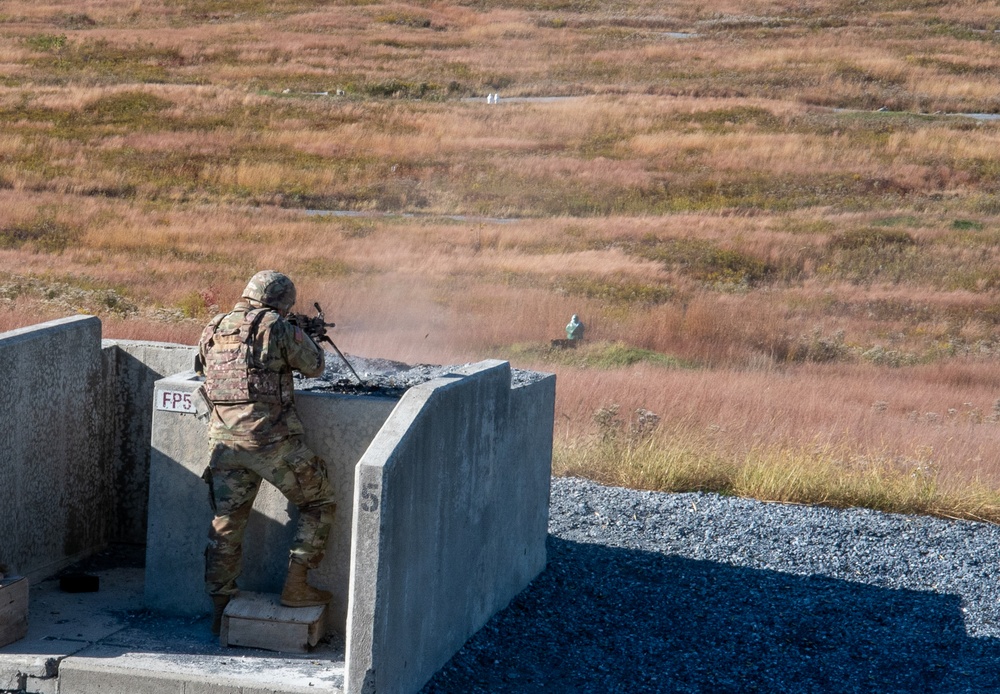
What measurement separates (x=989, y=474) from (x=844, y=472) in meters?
1.80

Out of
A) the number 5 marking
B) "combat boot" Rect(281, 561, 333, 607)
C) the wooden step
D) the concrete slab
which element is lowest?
the concrete slab

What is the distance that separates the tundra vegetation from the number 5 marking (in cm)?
1103

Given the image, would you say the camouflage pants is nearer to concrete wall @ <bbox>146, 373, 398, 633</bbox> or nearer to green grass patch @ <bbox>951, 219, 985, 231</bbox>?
concrete wall @ <bbox>146, 373, 398, 633</bbox>

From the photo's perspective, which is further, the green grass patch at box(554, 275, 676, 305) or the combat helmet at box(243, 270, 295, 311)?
the green grass patch at box(554, 275, 676, 305)

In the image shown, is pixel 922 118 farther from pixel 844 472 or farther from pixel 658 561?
pixel 658 561

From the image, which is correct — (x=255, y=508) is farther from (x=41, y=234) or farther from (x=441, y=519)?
(x=41, y=234)

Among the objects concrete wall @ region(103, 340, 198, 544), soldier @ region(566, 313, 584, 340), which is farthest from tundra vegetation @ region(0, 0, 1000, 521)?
concrete wall @ region(103, 340, 198, 544)

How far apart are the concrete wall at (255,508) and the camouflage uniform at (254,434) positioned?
17 cm

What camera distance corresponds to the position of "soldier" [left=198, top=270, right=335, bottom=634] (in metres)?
4.69

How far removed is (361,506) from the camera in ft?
13.5

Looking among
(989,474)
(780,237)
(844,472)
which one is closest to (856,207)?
(780,237)

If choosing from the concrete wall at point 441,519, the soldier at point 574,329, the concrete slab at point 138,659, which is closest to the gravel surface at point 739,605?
the concrete wall at point 441,519

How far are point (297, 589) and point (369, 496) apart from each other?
94 cm

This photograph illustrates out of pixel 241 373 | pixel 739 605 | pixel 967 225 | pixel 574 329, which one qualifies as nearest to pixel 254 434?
pixel 241 373
